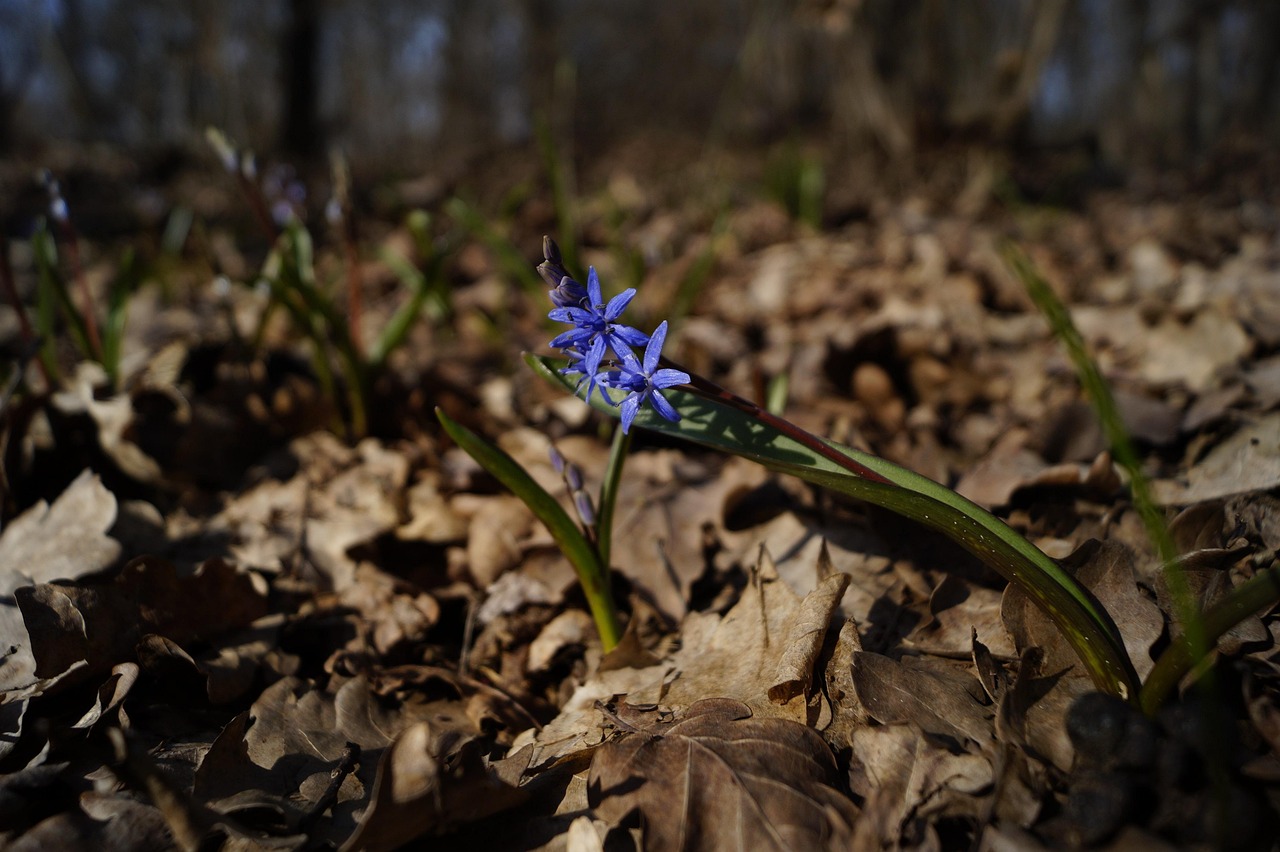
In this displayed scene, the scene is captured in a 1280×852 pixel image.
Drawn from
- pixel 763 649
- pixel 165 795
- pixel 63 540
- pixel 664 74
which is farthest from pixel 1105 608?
pixel 664 74

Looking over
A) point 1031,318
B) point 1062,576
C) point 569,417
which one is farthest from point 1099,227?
point 1062,576

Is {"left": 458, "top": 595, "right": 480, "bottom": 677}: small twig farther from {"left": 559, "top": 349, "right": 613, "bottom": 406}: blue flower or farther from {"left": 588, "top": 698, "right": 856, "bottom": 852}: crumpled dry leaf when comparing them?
{"left": 559, "top": 349, "right": 613, "bottom": 406}: blue flower

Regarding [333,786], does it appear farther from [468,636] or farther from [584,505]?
[584,505]

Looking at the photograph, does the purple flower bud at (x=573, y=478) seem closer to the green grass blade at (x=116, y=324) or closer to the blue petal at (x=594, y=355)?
the blue petal at (x=594, y=355)

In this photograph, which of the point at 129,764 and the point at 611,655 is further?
the point at 611,655

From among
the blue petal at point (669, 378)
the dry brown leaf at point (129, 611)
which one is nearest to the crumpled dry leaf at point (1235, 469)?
the blue petal at point (669, 378)

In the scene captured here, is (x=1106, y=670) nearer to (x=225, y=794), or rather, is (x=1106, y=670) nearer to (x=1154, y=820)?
(x=1154, y=820)
